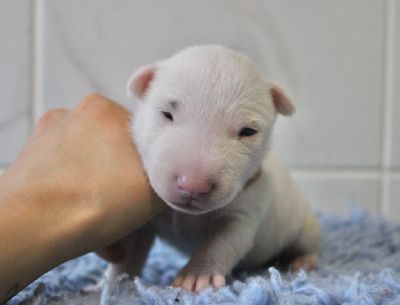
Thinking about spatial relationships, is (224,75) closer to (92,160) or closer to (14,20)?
(92,160)

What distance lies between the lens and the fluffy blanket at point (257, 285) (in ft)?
2.87

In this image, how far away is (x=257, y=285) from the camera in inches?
34.5

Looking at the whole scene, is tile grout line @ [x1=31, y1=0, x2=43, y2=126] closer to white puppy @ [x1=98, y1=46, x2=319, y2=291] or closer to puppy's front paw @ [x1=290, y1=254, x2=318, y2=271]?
white puppy @ [x1=98, y1=46, x2=319, y2=291]

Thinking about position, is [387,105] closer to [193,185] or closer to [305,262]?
[305,262]

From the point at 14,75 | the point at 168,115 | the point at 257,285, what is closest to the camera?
the point at 257,285

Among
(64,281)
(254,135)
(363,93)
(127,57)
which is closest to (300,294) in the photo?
(254,135)

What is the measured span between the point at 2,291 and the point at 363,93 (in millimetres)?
1865

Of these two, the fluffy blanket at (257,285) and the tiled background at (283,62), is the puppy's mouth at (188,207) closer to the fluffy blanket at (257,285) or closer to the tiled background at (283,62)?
the fluffy blanket at (257,285)

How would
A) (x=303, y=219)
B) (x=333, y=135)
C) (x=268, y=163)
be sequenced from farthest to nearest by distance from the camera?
(x=333, y=135)
(x=303, y=219)
(x=268, y=163)

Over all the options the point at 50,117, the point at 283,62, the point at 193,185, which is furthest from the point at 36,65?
the point at 193,185

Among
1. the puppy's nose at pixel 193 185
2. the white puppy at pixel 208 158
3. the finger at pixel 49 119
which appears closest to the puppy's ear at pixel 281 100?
the white puppy at pixel 208 158

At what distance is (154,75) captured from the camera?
129cm

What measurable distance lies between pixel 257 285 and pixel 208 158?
271 millimetres

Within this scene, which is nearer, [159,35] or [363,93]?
[159,35]
